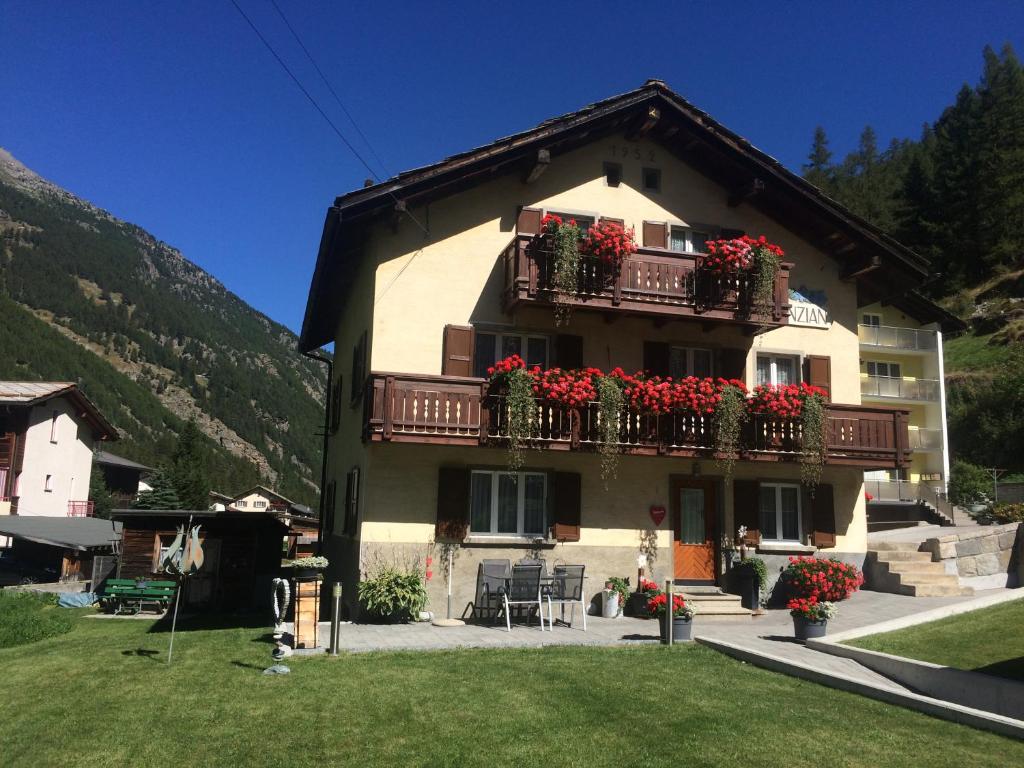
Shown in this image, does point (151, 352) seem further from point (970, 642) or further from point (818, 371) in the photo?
point (970, 642)

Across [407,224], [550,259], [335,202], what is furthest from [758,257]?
[335,202]

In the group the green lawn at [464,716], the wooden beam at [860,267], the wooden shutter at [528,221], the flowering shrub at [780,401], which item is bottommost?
the green lawn at [464,716]

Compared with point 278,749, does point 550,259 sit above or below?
above

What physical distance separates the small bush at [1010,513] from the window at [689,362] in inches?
391

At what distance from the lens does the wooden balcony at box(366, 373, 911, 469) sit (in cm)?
1540

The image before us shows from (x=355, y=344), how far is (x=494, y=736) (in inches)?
507

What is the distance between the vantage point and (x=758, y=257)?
17.3 meters

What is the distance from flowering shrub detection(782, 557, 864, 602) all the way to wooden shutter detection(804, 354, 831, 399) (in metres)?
3.68

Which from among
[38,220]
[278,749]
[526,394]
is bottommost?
[278,749]

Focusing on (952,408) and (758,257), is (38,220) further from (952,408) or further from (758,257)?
(758,257)

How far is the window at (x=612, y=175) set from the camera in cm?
1855

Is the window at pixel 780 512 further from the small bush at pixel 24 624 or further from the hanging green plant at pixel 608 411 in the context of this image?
the small bush at pixel 24 624

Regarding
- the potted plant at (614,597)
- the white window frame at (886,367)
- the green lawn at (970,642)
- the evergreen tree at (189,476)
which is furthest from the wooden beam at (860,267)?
the evergreen tree at (189,476)

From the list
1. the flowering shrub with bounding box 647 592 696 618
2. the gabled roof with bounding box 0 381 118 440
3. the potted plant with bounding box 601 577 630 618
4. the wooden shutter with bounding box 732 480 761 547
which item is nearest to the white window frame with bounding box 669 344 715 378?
the wooden shutter with bounding box 732 480 761 547
